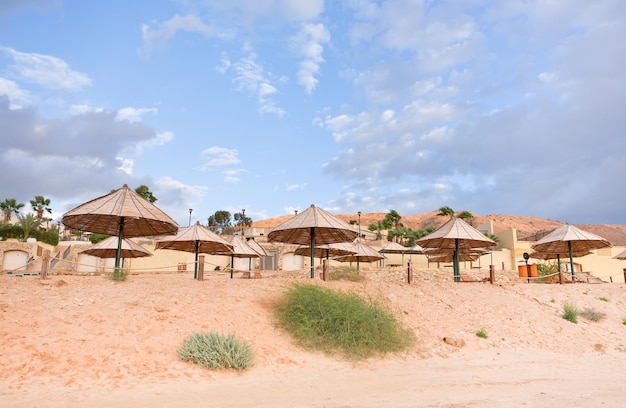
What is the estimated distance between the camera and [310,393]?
8062 mm

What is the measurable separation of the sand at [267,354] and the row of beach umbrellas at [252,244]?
220 cm

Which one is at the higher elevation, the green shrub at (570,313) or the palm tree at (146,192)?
the palm tree at (146,192)

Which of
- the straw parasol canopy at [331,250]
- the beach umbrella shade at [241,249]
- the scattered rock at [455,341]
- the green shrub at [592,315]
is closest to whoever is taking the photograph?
the scattered rock at [455,341]

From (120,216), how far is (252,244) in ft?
36.8

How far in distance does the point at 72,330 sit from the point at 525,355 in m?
11.2

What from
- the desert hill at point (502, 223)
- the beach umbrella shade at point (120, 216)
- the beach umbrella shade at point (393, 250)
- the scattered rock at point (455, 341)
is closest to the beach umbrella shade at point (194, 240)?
the beach umbrella shade at point (120, 216)

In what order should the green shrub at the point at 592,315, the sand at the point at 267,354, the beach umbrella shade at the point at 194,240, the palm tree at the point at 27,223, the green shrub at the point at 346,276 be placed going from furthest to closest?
1. the palm tree at the point at 27,223
2. the beach umbrella shade at the point at 194,240
3. the green shrub at the point at 592,315
4. the green shrub at the point at 346,276
5. the sand at the point at 267,354

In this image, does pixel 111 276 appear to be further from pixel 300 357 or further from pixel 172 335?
pixel 300 357

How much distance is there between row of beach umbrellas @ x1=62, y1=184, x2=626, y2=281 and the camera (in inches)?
581

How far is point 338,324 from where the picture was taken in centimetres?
1153

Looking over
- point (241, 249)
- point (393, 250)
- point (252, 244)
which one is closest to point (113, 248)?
point (241, 249)

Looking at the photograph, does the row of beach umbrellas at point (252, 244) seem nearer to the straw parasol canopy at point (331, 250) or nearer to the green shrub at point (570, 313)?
the straw parasol canopy at point (331, 250)

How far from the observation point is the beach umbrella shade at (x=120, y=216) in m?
14.2

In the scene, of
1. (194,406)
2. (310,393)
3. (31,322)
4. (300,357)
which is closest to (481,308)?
(300,357)
